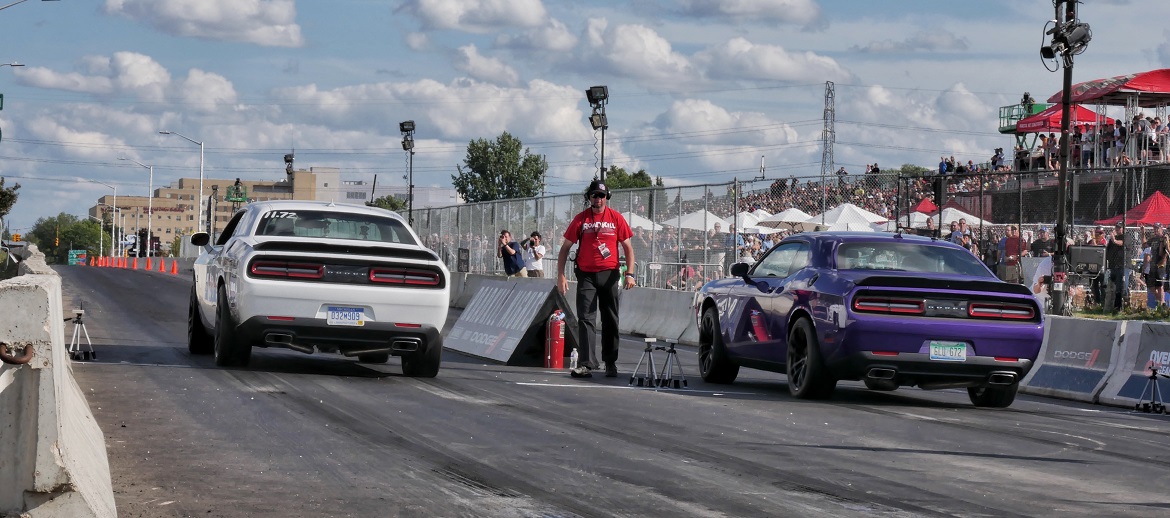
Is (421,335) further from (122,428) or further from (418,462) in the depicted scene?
(418,462)

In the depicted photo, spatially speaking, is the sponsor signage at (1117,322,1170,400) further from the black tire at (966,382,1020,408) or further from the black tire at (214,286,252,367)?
the black tire at (214,286,252,367)

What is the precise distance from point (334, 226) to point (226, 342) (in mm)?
1638

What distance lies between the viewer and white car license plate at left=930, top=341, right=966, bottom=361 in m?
11.9

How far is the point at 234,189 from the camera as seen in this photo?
248ft

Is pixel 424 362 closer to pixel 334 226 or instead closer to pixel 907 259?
pixel 334 226

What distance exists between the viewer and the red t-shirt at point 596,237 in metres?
14.5

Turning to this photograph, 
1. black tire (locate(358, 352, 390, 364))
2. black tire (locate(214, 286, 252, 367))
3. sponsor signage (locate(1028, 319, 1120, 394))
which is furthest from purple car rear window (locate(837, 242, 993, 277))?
black tire (locate(214, 286, 252, 367))

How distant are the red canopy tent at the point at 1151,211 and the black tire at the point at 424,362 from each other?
14.5 metres

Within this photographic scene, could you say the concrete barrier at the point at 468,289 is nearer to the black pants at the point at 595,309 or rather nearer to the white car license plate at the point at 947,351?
the black pants at the point at 595,309

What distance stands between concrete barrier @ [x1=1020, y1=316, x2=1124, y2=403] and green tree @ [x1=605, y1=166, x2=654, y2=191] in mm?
130551

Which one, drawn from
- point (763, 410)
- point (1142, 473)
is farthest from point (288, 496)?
point (763, 410)

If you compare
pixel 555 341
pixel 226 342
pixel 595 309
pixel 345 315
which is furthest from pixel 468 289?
pixel 345 315

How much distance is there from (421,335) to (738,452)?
5.17m

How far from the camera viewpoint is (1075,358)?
14.9 m
